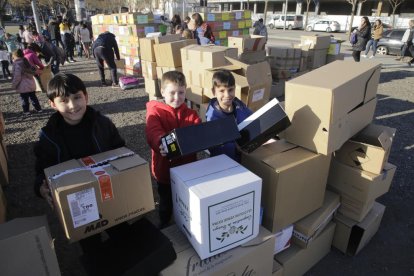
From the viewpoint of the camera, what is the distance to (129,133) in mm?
4848

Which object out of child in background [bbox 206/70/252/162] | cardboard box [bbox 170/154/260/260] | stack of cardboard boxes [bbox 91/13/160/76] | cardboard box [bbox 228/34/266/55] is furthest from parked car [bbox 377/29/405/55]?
cardboard box [bbox 170/154/260/260]

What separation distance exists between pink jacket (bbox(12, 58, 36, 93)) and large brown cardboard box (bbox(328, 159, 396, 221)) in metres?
5.54

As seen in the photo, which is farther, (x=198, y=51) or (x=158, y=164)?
(x=198, y=51)

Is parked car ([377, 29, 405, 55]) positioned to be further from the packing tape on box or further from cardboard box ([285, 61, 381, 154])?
the packing tape on box

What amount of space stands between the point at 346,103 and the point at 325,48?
5766mm

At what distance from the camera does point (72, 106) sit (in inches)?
68.1

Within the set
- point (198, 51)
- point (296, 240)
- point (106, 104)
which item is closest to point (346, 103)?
point (296, 240)

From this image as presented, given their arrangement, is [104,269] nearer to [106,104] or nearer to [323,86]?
[323,86]

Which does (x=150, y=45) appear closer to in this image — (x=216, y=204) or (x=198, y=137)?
(x=198, y=137)

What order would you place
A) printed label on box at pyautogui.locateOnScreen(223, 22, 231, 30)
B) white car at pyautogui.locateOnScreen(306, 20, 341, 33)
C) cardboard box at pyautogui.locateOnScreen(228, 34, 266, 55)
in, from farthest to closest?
white car at pyautogui.locateOnScreen(306, 20, 341, 33) → printed label on box at pyautogui.locateOnScreen(223, 22, 231, 30) → cardboard box at pyautogui.locateOnScreen(228, 34, 266, 55)

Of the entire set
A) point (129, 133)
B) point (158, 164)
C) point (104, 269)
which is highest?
point (158, 164)

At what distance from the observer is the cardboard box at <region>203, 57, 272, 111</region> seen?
3.40m

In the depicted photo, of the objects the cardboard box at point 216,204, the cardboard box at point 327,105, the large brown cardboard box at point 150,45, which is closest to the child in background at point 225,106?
the cardboard box at point 327,105

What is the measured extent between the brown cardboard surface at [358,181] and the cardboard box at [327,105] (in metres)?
0.34
